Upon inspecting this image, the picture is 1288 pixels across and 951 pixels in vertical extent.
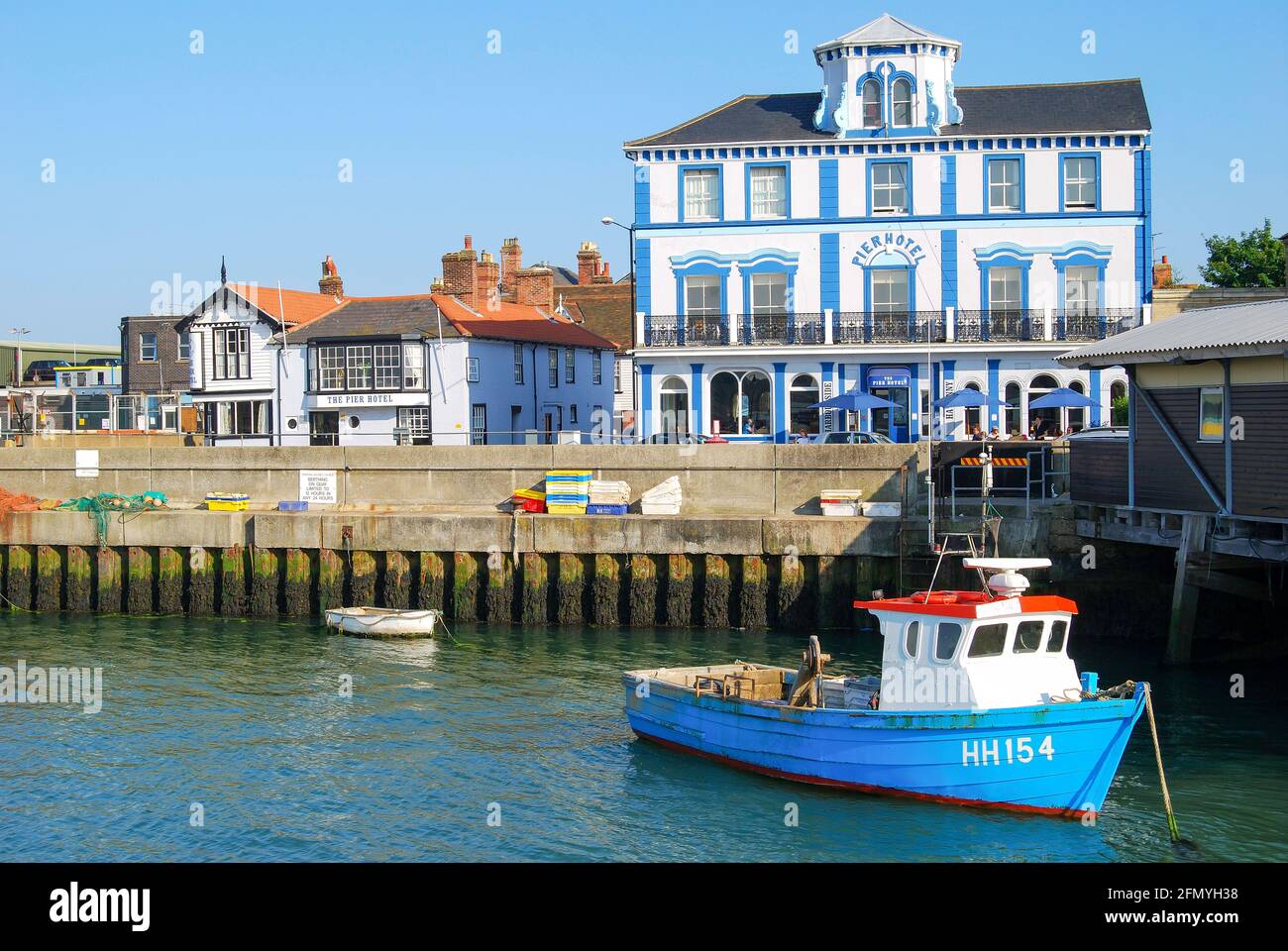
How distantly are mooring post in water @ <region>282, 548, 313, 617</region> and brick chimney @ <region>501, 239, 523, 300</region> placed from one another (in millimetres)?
32902

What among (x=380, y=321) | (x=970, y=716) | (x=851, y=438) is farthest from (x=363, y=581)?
(x=970, y=716)

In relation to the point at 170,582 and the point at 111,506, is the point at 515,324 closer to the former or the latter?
the point at 111,506

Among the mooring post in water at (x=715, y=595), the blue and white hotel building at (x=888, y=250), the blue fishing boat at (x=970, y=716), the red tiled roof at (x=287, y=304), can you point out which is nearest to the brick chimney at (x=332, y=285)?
the red tiled roof at (x=287, y=304)

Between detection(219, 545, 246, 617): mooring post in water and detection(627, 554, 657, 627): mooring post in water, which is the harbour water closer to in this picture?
detection(627, 554, 657, 627): mooring post in water

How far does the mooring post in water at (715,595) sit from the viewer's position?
35750 mm

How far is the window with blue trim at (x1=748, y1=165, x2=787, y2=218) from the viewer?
46.8 metres

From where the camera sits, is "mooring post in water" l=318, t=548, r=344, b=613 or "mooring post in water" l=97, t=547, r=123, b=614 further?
"mooring post in water" l=97, t=547, r=123, b=614

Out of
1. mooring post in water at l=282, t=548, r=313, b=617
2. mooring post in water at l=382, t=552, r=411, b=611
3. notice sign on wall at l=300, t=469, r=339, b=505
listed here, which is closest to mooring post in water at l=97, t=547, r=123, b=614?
mooring post in water at l=282, t=548, r=313, b=617

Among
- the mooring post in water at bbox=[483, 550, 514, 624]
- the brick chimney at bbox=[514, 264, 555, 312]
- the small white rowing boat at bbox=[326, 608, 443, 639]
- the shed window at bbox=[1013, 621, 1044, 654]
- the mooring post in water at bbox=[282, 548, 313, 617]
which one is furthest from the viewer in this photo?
the brick chimney at bbox=[514, 264, 555, 312]

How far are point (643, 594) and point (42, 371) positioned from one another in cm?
Answer: 6159

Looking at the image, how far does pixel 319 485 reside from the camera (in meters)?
41.4

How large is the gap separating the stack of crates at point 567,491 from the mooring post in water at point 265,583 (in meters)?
8.06

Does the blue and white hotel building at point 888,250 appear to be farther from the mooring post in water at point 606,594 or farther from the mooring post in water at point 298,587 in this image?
the mooring post in water at point 298,587
